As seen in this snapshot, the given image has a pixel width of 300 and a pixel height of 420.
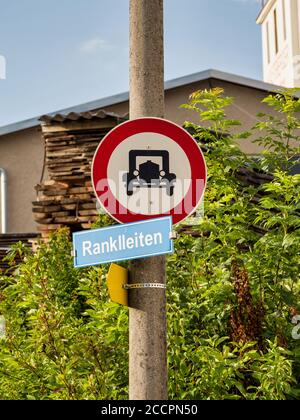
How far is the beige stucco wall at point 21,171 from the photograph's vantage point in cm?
2366

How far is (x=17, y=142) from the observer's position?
24.1 m

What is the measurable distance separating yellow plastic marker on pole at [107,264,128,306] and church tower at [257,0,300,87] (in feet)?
107

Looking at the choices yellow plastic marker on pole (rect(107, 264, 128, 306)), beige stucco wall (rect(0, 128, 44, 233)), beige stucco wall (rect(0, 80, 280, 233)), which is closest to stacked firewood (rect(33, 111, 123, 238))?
yellow plastic marker on pole (rect(107, 264, 128, 306))

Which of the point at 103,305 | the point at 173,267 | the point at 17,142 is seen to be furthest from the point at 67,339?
the point at 17,142

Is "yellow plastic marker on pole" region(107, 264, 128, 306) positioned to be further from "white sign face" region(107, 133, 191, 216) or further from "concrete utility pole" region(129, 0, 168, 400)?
"white sign face" region(107, 133, 191, 216)

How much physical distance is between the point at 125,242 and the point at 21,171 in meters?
19.2

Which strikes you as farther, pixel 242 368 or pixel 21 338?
pixel 21 338

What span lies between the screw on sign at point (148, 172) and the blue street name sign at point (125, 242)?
0.14 m

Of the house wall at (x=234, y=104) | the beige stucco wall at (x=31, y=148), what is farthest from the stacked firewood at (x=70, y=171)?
the beige stucco wall at (x=31, y=148)

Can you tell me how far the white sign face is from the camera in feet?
16.6

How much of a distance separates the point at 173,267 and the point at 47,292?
1.09 m

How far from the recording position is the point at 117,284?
16.7ft

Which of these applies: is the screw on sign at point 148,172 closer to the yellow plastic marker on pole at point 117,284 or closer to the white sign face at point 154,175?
the white sign face at point 154,175

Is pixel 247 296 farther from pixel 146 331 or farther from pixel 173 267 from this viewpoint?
pixel 146 331
